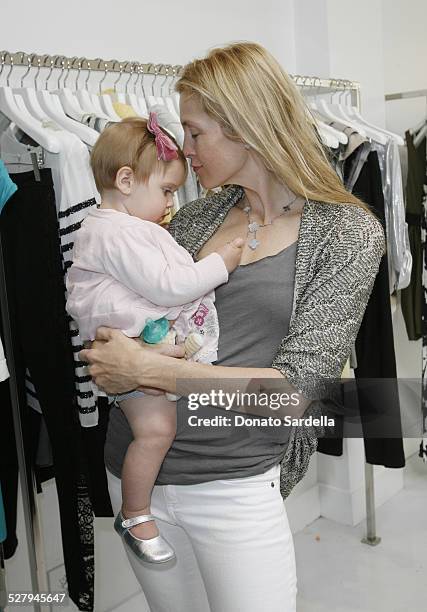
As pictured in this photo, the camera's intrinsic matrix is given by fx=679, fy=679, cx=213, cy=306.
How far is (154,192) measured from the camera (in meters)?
1.28

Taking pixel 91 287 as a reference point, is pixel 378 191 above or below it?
above

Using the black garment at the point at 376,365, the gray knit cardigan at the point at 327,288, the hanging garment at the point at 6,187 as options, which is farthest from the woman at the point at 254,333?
the black garment at the point at 376,365

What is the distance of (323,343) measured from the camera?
1.10 meters

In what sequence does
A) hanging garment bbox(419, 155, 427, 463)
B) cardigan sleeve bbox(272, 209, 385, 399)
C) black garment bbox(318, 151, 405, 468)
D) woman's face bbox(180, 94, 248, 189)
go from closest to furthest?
cardigan sleeve bbox(272, 209, 385, 399), woman's face bbox(180, 94, 248, 189), black garment bbox(318, 151, 405, 468), hanging garment bbox(419, 155, 427, 463)

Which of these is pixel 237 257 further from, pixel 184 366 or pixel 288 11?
pixel 288 11

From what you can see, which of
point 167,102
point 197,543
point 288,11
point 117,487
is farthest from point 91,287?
point 288,11

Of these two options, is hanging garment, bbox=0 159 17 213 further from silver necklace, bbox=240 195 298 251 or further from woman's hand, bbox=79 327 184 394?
silver necklace, bbox=240 195 298 251

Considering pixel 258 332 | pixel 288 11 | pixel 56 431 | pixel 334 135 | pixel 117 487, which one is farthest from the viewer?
pixel 288 11

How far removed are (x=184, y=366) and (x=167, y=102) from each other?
3.10 ft

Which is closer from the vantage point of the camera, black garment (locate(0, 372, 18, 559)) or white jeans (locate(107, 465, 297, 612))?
white jeans (locate(107, 465, 297, 612))

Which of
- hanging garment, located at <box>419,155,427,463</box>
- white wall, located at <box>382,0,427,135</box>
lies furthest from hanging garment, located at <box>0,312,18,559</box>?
white wall, located at <box>382,0,427,135</box>

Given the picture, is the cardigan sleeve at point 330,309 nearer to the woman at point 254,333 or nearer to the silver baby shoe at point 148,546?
the woman at point 254,333

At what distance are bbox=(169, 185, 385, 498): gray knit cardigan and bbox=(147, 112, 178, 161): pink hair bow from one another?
0.26m

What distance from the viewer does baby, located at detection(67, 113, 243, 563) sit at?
1195 mm
